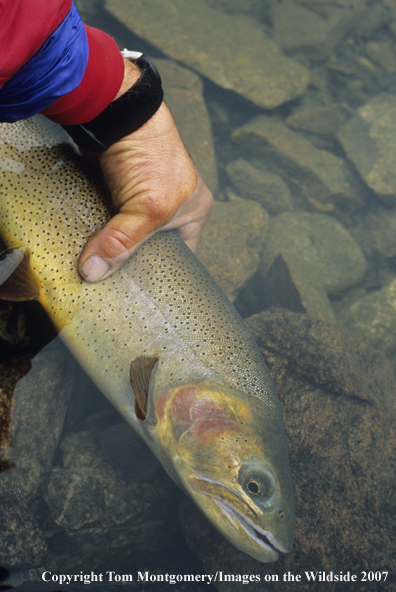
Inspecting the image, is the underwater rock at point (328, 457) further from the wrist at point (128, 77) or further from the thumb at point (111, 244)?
the wrist at point (128, 77)

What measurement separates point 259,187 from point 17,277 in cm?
431

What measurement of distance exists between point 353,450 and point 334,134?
5.73 m

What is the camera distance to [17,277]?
7.50 ft

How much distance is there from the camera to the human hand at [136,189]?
2.22 m

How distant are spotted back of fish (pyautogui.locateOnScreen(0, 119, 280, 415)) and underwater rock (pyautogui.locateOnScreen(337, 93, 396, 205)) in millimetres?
4868

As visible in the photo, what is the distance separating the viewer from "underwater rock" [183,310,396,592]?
236cm

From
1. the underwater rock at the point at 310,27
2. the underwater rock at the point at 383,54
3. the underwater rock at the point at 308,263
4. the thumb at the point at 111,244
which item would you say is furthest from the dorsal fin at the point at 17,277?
the underwater rock at the point at 383,54

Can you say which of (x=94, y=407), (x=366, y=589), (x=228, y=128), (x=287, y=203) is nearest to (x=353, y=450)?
(x=366, y=589)

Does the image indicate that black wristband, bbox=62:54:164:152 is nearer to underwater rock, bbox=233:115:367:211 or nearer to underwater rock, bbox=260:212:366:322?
underwater rock, bbox=260:212:366:322

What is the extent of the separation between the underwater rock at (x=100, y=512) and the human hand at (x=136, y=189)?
134cm

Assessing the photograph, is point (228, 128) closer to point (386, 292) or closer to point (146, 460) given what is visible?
→ point (386, 292)

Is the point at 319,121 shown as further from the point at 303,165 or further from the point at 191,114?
the point at 191,114

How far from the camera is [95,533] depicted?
234 cm

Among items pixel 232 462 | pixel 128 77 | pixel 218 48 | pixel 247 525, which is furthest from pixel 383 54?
pixel 247 525
